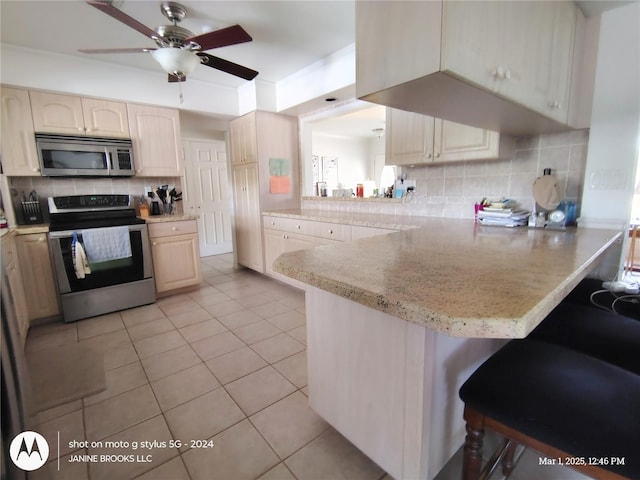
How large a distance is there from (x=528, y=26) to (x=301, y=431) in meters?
2.07

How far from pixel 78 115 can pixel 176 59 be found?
1699 mm

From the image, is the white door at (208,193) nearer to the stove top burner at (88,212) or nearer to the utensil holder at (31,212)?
the stove top burner at (88,212)

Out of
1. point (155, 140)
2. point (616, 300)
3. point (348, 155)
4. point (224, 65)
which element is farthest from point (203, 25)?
point (348, 155)

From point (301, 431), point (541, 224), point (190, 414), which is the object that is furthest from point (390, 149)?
point (190, 414)

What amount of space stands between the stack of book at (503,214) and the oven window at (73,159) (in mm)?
3543

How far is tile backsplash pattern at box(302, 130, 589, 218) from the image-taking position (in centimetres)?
196

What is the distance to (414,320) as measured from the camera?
65cm

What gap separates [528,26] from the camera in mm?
1213

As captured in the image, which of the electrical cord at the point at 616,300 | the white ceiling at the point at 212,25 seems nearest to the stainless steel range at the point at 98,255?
A: the white ceiling at the point at 212,25

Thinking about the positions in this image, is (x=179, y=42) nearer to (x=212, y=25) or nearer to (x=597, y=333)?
(x=212, y=25)

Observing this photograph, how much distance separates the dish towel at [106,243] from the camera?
2.72 m

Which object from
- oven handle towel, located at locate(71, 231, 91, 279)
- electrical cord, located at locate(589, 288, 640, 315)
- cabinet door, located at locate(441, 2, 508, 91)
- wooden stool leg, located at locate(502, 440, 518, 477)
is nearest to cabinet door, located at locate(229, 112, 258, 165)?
oven handle towel, located at locate(71, 231, 91, 279)

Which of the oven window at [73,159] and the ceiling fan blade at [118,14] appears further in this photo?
the oven window at [73,159]

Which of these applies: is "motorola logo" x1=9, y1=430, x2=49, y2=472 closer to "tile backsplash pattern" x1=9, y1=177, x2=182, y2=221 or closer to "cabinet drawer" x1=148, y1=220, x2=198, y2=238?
"cabinet drawer" x1=148, y1=220, x2=198, y2=238
